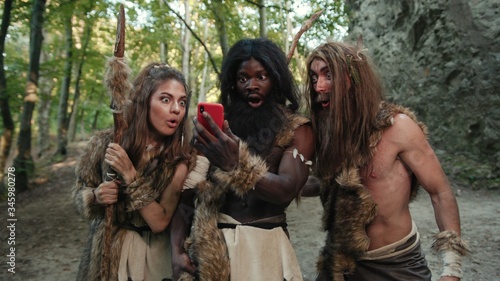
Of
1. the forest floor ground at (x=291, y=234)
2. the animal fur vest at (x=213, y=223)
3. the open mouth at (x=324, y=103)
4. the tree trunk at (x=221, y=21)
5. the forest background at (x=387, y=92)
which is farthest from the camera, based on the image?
the tree trunk at (x=221, y=21)

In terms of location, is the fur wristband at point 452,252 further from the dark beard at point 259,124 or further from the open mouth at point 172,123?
the open mouth at point 172,123

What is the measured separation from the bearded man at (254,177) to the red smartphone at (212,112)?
47 mm

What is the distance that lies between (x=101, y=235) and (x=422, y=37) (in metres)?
10.7

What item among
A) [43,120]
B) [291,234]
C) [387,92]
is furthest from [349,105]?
[43,120]

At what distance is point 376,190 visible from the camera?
2.21 metres

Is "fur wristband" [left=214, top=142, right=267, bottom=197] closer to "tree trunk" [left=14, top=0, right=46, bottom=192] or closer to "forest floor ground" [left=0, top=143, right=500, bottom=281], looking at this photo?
"forest floor ground" [left=0, top=143, right=500, bottom=281]

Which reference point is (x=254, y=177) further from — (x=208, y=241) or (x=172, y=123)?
(x=172, y=123)

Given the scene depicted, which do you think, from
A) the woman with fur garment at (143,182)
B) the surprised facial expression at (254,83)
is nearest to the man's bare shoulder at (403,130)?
the surprised facial expression at (254,83)

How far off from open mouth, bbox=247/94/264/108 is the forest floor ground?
2721mm

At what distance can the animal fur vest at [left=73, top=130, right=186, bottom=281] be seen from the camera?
7.72ft

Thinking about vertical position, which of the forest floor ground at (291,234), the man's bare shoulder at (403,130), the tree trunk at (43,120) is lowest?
the forest floor ground at (291,234)

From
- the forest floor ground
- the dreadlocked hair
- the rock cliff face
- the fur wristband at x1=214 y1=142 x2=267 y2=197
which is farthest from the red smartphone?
the rock cliff face

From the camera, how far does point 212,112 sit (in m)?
1.95

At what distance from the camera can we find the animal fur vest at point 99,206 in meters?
2.35
